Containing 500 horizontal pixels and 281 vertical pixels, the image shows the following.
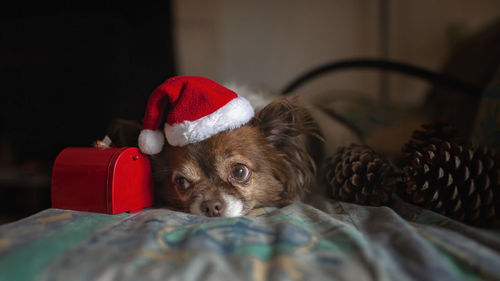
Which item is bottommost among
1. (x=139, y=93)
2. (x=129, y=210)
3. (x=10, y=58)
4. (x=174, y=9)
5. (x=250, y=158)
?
(x=129, y=210)

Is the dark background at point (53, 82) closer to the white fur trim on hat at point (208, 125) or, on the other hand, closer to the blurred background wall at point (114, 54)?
the blurred background wall at point (114, 54)

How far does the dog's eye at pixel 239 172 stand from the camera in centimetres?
119

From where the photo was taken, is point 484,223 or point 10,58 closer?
point 484,223

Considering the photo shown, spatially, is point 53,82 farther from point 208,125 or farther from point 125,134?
point 208,125

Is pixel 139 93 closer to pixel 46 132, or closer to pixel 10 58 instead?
pixel 46 132

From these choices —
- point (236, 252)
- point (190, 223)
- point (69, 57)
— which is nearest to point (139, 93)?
point (69, 57)

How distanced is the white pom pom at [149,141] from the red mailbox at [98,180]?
48mm

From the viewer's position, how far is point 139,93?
354cm

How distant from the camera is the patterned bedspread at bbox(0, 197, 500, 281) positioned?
22.6 inches

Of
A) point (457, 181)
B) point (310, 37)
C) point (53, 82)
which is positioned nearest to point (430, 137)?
point (457, 181)

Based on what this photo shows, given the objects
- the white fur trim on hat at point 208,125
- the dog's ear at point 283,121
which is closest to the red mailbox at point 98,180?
the white fur trim on hat at point 208,125

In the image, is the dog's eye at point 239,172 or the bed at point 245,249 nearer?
the bed at point 245,249

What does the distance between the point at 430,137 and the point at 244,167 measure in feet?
2.37

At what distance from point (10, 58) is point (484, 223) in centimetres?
424
